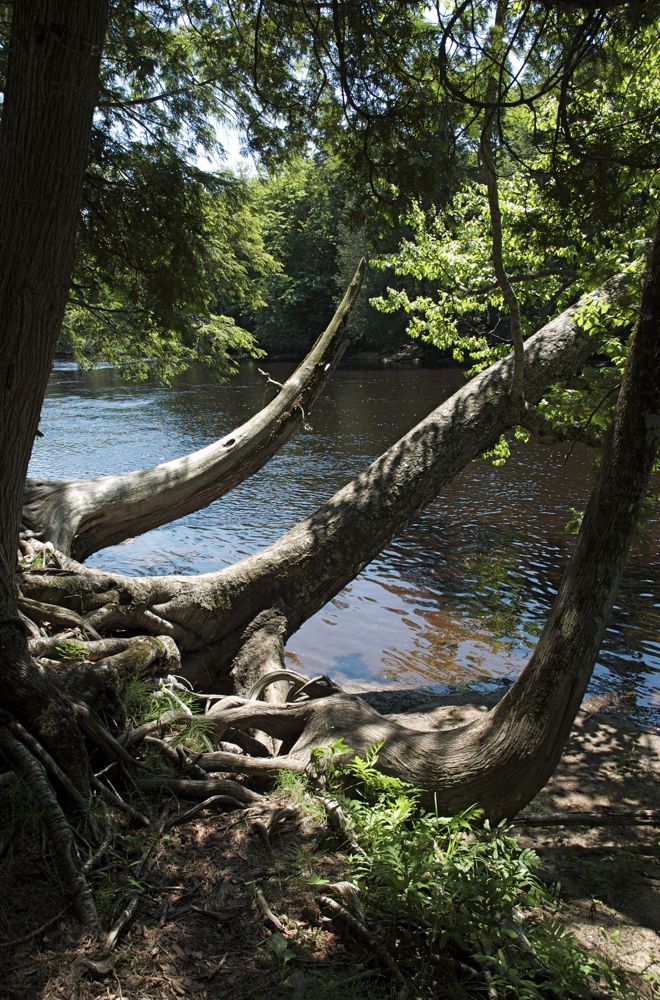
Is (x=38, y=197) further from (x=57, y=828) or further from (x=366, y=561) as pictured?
(x=366, y=561)

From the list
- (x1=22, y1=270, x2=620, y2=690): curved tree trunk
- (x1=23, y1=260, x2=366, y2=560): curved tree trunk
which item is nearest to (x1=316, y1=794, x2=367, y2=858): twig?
(x1=22, y1=270, x2=620, y2=690): curved tree trunk

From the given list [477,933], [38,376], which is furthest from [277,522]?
[477,933]

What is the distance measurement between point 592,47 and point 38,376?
12.8 ft

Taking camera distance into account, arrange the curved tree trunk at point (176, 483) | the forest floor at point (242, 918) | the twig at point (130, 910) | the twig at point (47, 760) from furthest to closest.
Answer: the curved tree trunk at point (176, 483), the twig at point (47, 760), the twig at point (130, 910), the forest floor at point (242, 918)

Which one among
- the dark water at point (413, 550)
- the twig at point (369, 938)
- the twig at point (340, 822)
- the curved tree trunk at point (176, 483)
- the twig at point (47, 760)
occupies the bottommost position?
the dark water at point (413, 550)

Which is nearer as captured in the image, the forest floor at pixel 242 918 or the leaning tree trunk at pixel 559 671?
the forest floor at pixel 242 918

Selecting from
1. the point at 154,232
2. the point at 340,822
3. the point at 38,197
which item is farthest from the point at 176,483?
the point at 340,822

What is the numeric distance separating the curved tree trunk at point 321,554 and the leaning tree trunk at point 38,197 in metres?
2.01

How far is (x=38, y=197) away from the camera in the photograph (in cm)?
320

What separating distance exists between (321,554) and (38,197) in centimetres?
407

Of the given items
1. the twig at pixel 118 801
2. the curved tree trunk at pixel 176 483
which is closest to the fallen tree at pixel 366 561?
the twig at pixel 118 801

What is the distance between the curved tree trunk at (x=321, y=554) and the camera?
18.0 feet

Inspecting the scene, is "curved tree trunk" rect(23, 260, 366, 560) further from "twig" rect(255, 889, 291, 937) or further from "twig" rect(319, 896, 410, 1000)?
"twig" rect(319, 896, 410, 1000)

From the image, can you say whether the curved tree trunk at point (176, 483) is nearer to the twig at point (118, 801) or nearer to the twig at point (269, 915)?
the twig at point (118, 801)
